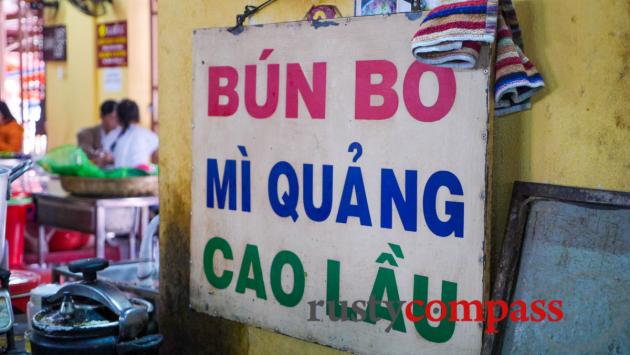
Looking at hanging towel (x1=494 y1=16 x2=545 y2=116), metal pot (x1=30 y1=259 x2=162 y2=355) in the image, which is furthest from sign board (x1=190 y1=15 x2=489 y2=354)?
metal pot (x1=30 y1=259 x2=162 y2=355)

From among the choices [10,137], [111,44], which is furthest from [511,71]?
[111,44]

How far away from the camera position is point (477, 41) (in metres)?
1.93

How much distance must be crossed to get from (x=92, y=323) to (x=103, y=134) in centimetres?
467

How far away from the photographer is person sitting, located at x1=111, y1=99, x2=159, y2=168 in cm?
645

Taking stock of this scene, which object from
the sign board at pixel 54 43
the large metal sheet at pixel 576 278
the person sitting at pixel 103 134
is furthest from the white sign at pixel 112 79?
the large metal sheet at pixel 576 278

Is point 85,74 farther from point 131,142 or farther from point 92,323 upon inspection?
point 92,323

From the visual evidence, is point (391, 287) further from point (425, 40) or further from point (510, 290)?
point (425, 40)

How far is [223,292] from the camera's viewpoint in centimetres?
270

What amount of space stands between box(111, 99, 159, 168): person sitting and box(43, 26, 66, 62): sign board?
3.10 metres

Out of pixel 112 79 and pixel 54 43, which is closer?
pixel 112 79

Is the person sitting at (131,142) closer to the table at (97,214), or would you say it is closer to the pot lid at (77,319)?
the table at (97,214)

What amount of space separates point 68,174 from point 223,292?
2.75m

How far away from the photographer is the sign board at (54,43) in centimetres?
927

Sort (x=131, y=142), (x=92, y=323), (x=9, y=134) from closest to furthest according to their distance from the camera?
1. (x=92, y=323)
2. (x=131, y=142)
3. (x=9, y=134)
